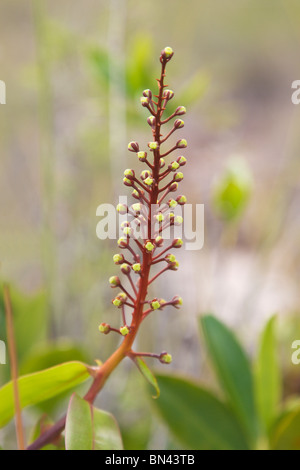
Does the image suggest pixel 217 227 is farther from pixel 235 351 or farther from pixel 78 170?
pixel 235 351

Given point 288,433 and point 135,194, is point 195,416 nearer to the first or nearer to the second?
point 288,433

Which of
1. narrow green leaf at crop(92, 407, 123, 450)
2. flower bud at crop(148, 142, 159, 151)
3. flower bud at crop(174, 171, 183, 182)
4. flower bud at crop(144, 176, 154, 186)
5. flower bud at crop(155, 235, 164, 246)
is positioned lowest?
narrow green leaf at crop(92, 407, 123, 450)

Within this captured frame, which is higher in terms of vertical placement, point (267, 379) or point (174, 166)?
point (174, 166)

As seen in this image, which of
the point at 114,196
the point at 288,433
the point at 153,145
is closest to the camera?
the point at 153,145

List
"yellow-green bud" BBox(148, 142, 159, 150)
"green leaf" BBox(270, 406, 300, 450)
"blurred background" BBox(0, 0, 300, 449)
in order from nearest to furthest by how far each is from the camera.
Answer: "yellow-green bud" BBox(148, 142, 159, 150) → "green leaf" BBox(270, 406, 300, 450) → "blurred background" BBox(0, 0, 300, 449)

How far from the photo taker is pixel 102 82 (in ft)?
2.08

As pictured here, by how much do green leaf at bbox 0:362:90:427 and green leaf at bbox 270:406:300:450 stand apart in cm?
15

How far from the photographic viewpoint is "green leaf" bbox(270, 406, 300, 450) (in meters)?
0.37

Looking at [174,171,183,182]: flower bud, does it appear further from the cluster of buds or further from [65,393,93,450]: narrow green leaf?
[65,393,93,450]: narrow green leaf

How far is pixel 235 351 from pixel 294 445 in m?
0.09

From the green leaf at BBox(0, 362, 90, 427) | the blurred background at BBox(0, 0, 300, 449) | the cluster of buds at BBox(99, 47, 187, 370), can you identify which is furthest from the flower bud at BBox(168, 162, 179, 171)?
the blurred background at BBox(0, 0, 300, 449)

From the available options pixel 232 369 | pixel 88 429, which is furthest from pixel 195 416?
pixel 88 429

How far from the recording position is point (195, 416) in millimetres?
421

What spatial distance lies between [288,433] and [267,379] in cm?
5
